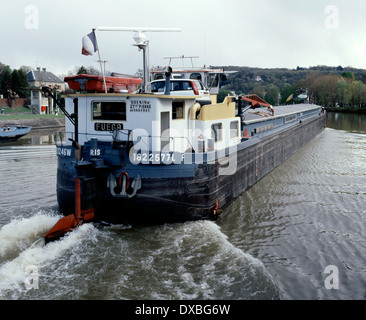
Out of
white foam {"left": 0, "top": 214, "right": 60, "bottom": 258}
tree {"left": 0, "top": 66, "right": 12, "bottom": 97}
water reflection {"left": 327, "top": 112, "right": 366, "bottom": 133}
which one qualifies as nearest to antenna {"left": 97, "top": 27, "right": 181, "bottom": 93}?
white foam {"left": 0, "top": 214, "right": 60, "bottom": 258}

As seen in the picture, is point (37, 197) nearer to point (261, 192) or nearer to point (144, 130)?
point (144, 130)

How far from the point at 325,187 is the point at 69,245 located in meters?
12.8

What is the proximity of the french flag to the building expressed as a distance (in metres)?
57.4

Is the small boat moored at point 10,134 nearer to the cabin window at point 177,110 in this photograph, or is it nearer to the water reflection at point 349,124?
the cabin window at point 177,110

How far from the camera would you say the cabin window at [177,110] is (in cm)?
1396

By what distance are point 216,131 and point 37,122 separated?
44.5 m

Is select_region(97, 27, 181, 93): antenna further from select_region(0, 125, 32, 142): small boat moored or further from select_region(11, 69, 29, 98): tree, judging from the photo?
select_region(11, 69, 29, 98): tree

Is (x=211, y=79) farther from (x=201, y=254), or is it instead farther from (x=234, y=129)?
(x=201, y=254)

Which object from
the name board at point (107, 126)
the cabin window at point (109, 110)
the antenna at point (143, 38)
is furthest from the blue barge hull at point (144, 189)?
the antenna at point (143, 38)

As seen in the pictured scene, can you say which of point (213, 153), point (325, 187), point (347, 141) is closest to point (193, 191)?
point (213, 153)

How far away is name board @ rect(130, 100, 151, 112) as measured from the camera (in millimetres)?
12844

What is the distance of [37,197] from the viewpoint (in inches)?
644

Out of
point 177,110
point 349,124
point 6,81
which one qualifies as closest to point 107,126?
point 177,110
